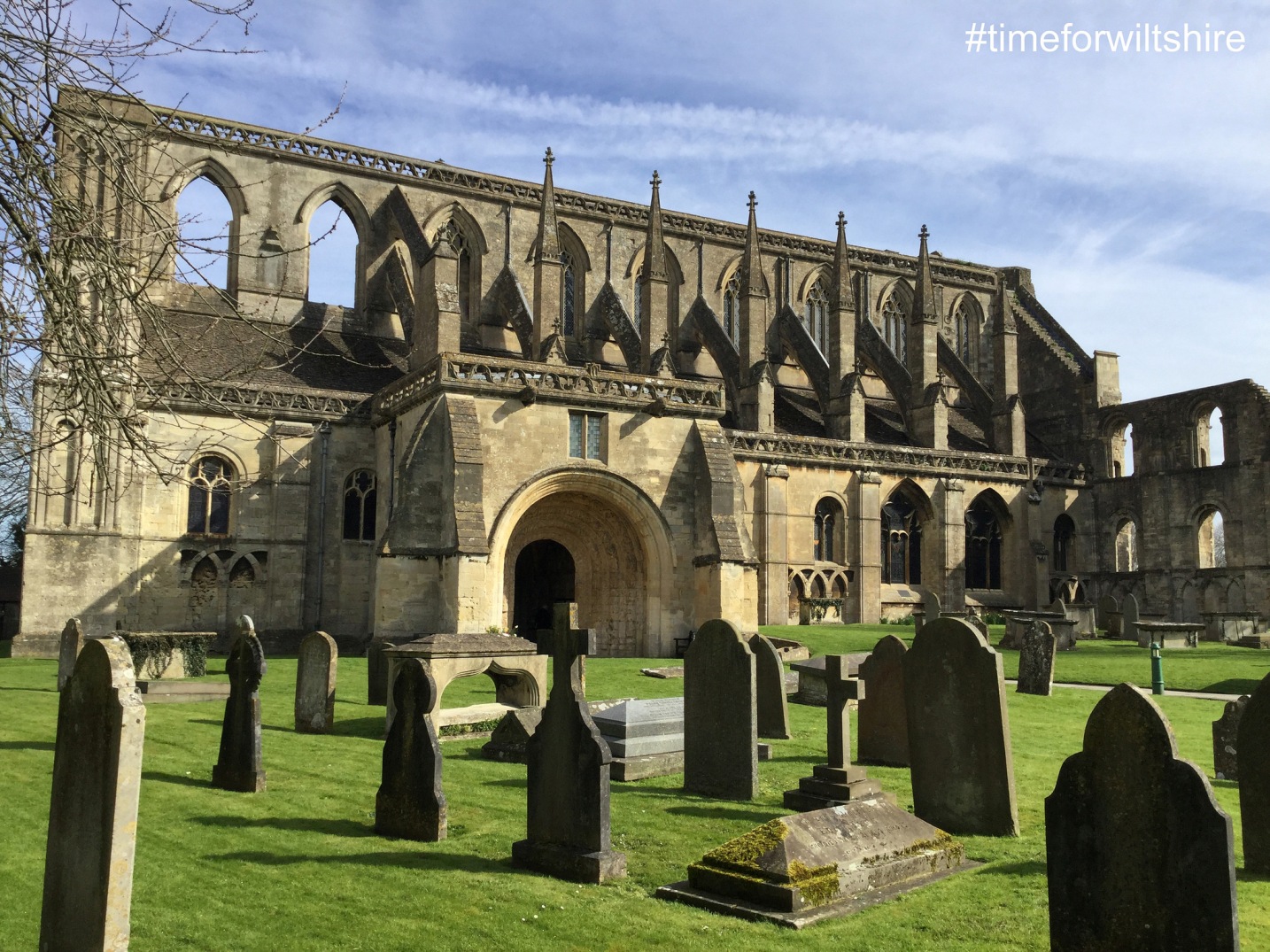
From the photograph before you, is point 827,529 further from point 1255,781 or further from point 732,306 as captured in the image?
point 1255,781

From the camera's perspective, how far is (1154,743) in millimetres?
4984

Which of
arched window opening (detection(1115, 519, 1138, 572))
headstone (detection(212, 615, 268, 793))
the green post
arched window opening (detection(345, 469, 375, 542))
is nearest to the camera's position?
headstone (detection(212, 615, 268, 793))

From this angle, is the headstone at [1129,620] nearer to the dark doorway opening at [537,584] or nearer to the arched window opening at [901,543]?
the arched window opening at [901,543]

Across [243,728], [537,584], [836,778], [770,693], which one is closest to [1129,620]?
[537,584]

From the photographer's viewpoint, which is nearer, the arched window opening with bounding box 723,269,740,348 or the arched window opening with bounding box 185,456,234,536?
the arched window opening with bounding box 185,456,234,536

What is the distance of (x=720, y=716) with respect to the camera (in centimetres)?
994

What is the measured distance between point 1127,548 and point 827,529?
46.6 ft

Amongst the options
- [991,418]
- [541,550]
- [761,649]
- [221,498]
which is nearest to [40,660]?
[221,498]

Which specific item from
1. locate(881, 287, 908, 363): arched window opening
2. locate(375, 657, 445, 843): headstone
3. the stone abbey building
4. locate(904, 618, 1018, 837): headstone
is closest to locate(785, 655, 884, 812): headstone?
locate(904, 618, 1018, 837): headstone

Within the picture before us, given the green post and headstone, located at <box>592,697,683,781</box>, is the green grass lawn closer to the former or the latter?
headstone, located at <box>592,697,683,781</box>

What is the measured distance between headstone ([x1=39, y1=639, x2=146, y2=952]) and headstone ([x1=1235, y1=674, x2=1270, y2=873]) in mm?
6565

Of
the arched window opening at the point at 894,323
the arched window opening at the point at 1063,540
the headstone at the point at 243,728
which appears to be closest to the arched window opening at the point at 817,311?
the arched window opening at the point at 894,323

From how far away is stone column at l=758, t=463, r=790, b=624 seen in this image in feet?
102

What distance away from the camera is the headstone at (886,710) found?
11.2 metres
